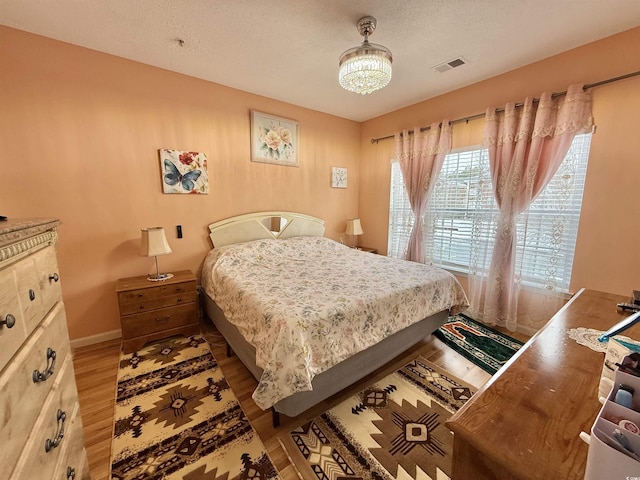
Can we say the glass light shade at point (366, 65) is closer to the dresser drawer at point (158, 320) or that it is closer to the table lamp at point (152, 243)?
the table lamp at point (152, 243)

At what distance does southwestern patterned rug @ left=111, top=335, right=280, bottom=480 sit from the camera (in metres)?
1.33

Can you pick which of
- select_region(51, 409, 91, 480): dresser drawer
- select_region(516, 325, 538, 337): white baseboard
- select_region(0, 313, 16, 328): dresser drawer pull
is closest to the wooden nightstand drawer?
select_region(51, 409, 91, 480): dresser drawer

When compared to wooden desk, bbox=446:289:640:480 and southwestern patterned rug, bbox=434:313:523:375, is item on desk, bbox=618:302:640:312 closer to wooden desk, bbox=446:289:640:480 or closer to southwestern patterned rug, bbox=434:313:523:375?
wooden desk, bbox=446:289:640:480

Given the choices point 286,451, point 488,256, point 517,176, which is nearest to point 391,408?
point 286,451

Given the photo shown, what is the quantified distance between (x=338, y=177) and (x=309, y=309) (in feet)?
9.35

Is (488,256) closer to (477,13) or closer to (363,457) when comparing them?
(477,13)

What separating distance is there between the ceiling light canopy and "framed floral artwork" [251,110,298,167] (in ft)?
5.08

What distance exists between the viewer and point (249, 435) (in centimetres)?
152

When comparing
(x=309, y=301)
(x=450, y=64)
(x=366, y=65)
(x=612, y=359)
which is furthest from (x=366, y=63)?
(x=612, y=359)

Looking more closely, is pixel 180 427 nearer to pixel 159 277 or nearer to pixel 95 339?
pixel 159 277

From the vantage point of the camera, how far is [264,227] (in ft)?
10.8

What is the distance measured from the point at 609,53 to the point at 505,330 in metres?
2.58

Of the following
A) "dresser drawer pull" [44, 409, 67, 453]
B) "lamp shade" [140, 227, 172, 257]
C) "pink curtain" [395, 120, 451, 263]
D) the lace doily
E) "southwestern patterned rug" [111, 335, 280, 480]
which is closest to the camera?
"dresser drawer pull" [44, 409, 67, 453]

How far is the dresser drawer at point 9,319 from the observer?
1.90ft
